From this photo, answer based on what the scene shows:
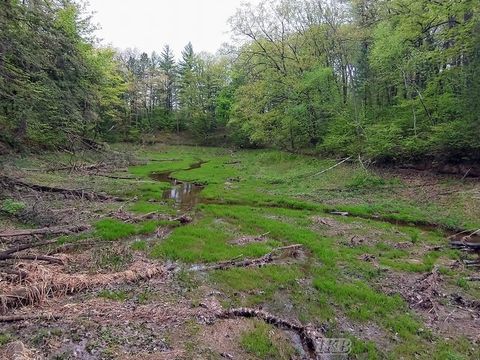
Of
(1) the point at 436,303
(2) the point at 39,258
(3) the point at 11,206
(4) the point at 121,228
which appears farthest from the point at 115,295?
(1) the point at 436,303

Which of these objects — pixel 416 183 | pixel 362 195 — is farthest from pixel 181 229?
pixel 416 183

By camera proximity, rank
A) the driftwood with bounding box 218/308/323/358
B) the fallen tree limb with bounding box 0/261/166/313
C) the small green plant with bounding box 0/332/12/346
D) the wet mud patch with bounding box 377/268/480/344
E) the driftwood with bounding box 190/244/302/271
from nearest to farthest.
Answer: the small green plant with bounding box 0/332/12/346
the driftwood with bounding box 218/308/323/358
the fallen tree limb with bounding box 0/261/166/313
the wet mud patch with bounding box 377/268/480/344
the driftwood with bounding box 190/244/302/271

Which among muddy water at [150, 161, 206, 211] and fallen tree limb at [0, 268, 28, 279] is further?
muddy water at [150, 161, 206, 211]

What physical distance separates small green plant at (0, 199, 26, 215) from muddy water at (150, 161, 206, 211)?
8.01 m

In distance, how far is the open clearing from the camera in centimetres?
737

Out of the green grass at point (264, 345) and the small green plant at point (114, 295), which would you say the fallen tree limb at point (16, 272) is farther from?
the green grass at point (264, 345)

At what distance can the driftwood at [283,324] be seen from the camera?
7672 millimetres

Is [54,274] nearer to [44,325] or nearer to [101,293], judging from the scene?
[101,293]

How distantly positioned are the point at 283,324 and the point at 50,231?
917 cm

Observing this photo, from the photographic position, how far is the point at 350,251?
13.2 meters

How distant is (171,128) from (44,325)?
220 ft

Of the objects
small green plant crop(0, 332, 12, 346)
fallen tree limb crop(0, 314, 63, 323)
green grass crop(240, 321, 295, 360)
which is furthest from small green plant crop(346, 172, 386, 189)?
small green plant crop(0, 332, 12, 346)

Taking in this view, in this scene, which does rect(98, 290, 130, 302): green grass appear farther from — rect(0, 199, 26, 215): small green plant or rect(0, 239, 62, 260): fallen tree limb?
rect(0, 199, 26, 215): small green plant

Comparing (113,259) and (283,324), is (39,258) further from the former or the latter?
(283,324)
